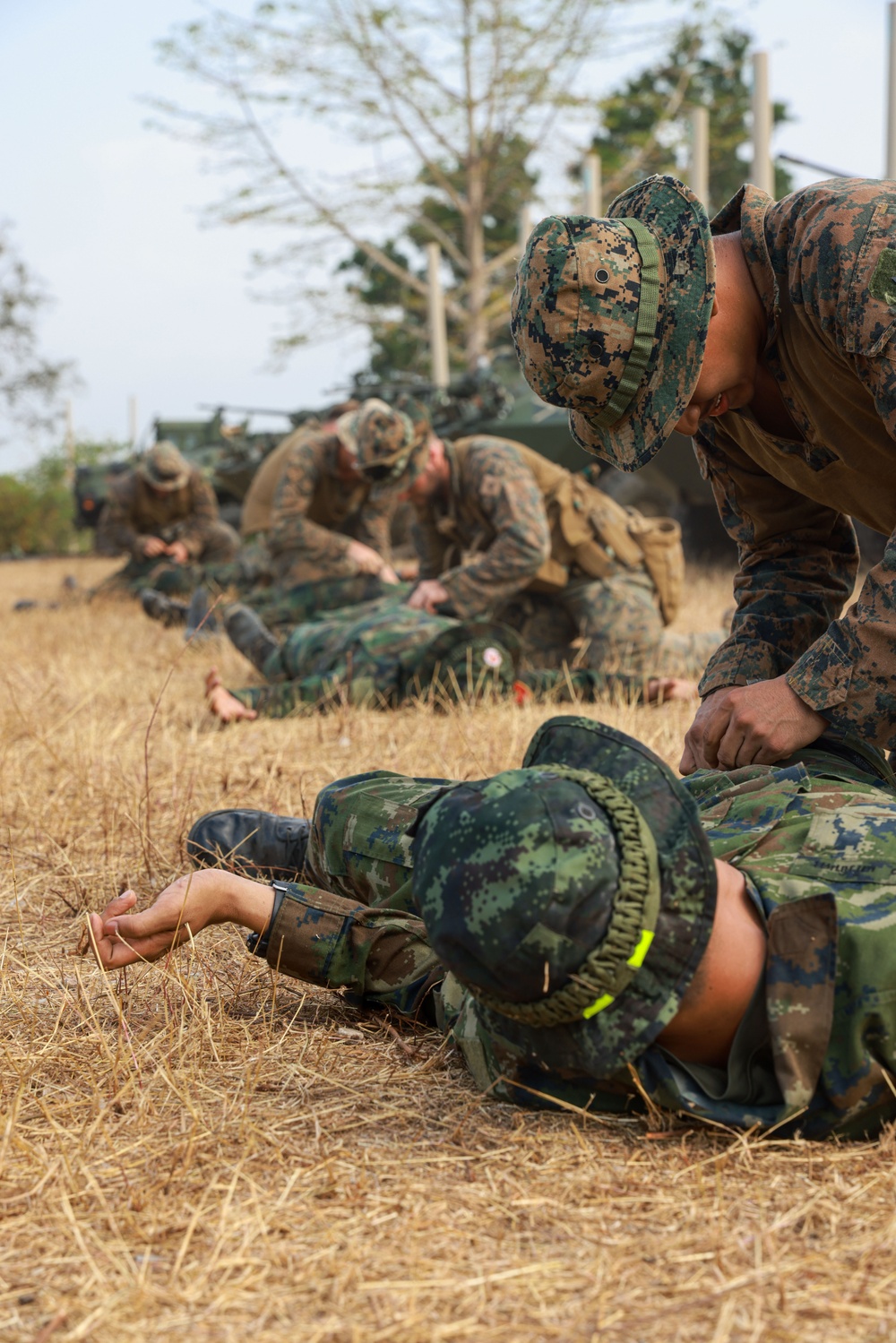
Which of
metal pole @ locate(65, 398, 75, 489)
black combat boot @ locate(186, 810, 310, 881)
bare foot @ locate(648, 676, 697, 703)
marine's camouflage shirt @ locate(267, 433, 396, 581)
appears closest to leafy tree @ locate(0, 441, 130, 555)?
metal pole @ locate(65, 398, 75, 489)

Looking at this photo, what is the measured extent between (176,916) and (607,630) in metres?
4.21

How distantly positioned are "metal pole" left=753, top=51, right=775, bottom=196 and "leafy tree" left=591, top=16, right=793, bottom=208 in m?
12.6

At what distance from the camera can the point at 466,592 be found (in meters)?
5.95

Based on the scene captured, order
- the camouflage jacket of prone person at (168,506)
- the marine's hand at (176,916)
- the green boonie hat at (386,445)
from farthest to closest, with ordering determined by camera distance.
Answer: the camouflage jacket of prone person at (168,506) → the green boonie hat at (386,445) → the marine's hand at (176,916)

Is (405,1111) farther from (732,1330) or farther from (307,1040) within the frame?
(732,1330)

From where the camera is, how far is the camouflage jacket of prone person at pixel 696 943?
1665 mm

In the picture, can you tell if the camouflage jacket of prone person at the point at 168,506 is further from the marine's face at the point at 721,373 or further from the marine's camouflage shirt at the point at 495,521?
the marine's face at the point at 721,373

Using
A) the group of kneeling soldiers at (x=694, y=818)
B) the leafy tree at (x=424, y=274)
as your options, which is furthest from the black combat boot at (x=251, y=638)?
the leafy tree at (x=424, y=274)

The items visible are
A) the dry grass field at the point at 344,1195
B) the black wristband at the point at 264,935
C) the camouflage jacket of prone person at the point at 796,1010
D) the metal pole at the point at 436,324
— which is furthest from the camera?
the metal pole at the point at 436,324

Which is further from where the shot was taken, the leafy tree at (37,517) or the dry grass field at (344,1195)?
the leafy tree at (37,517)

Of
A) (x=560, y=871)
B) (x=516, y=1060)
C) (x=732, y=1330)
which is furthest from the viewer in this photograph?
(x=516, y=1060)

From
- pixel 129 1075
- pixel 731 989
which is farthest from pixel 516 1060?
pixel 129 1075

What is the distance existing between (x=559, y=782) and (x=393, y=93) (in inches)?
813

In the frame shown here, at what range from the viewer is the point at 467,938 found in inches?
65.5
